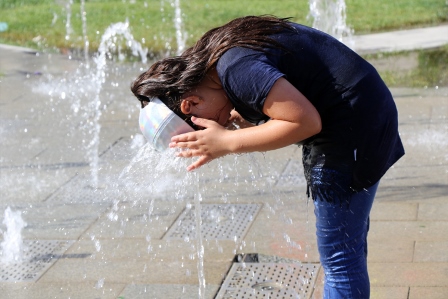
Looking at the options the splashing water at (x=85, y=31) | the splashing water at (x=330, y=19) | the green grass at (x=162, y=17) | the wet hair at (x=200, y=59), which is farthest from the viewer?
the green grass at (x=162, y=17)

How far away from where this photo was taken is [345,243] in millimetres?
2777

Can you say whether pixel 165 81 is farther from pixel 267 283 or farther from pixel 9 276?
pixel 9 276

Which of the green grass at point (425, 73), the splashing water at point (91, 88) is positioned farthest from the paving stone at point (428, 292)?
the green grass at point (425, 73)

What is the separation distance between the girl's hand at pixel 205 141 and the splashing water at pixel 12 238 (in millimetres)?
2087

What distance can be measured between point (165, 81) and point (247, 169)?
3147mm

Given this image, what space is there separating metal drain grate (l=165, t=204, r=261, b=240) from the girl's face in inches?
74.6

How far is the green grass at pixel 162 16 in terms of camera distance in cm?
1077

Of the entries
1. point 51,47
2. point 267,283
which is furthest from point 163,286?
point 51,47

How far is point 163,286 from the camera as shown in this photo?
3955 millimetres

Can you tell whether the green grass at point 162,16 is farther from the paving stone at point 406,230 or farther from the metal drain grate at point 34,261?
the paving stone at point 406,230

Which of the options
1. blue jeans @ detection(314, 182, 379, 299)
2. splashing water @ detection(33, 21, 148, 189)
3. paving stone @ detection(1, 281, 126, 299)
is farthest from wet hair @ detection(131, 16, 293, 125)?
splashing water @ detection(33, 21, 148, 189)

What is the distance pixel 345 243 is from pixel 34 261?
2165mm

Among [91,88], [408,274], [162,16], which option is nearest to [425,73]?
[91,88]

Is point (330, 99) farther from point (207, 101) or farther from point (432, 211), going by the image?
point (432, 211)
